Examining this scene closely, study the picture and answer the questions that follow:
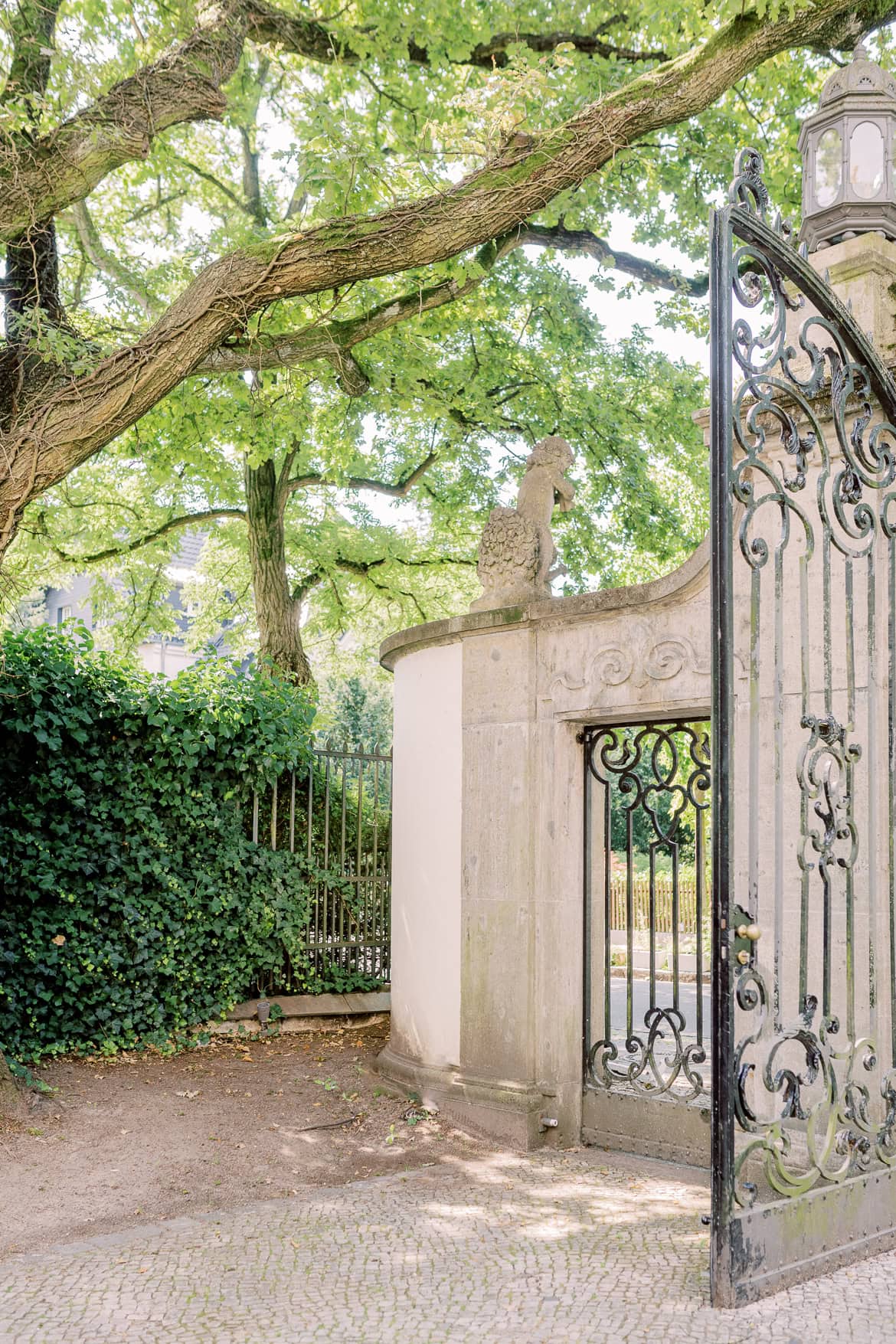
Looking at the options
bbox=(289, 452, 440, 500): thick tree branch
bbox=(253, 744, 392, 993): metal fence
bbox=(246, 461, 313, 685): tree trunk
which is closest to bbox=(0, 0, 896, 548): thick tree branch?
bbox=(253, 744, 392, 993): metal fence

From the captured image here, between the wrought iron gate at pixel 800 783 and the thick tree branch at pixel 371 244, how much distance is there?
1.85 m

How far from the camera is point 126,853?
8.03 meters

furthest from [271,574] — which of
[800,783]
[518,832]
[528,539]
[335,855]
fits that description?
[800,783]

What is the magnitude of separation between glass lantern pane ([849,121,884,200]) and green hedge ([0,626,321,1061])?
18.3 feet

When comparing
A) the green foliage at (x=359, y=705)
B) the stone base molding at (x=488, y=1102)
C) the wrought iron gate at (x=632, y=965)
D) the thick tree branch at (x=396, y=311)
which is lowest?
the stone base molding at (x=488, y=1102)

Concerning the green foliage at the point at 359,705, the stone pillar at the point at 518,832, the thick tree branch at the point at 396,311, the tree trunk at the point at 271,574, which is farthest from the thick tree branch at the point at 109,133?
the green foliage at the point at 359,705

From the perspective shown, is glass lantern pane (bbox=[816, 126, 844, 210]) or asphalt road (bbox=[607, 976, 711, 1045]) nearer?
glass lantern pane (bbox=[816, 126, 844, 210])

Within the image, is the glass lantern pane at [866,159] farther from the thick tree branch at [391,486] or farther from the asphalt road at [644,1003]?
the thick tree branch at [391,486]

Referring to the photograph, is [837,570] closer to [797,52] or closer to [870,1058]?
[870,1058]

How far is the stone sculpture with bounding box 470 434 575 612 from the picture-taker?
22.1ft

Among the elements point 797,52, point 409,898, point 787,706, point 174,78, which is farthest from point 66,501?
point 787,706

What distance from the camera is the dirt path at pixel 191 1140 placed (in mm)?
5156

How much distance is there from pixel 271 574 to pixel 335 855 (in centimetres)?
490

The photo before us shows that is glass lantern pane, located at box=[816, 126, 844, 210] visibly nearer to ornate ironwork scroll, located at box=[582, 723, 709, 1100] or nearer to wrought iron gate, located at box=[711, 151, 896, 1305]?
wrought iron gate, located at box=[711, 151, 896, 1305]
